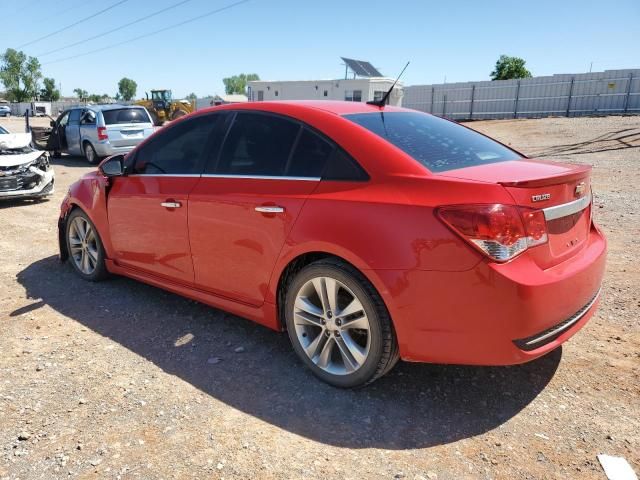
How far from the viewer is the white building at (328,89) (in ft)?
132

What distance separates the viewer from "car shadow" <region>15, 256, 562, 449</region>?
271 cm

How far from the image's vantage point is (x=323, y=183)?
2.97 metres

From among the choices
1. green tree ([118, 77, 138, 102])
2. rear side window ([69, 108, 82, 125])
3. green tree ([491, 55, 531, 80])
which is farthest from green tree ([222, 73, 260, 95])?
rear side window ([69, 108, 82, 125])

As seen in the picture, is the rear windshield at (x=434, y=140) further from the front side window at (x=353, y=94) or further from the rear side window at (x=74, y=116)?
the front side window at (x=353, y=94)

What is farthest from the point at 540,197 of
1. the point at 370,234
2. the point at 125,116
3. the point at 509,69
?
the point at 509,69

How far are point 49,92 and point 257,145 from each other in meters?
127

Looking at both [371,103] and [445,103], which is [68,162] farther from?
[445,103]

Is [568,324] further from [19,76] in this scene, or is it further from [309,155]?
[19,76]

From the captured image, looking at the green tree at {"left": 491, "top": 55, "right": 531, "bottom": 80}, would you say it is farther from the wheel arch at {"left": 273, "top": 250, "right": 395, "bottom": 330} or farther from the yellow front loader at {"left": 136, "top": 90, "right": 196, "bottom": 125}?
the wheel arch at {"left": 273, "top": 250, "right": 395, "bottom": 330}

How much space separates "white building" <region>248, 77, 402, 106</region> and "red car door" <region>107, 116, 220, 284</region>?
33752 mm

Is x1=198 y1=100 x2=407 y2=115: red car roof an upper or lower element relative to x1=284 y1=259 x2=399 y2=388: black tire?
upper

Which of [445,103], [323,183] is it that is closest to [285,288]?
[323,183]

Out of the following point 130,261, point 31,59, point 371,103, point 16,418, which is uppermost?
point 31,59

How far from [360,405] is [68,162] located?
15775 mm
